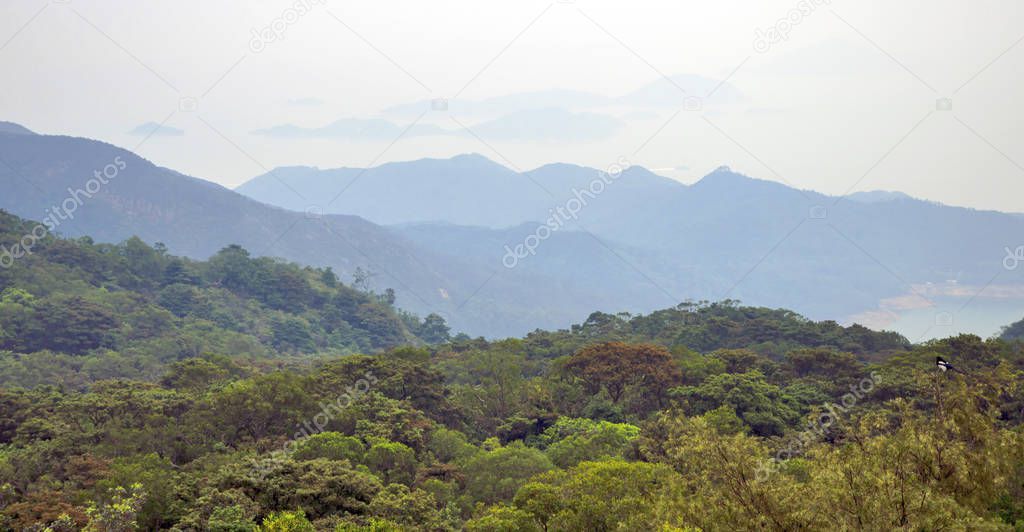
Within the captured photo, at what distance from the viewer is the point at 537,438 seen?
28.6 m

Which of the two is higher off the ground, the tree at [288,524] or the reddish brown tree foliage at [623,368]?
the reddish brown tree foliage at [623,368]

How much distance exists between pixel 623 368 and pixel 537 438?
5.78 m

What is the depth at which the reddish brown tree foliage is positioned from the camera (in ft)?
103

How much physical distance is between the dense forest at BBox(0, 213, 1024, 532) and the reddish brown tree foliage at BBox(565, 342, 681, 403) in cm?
10

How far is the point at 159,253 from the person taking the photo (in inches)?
3538

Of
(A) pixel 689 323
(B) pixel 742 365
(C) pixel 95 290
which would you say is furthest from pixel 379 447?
(C) pixel 95 290

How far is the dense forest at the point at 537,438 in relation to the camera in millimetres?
11531

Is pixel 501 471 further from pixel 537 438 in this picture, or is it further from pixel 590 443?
pixel 537 438

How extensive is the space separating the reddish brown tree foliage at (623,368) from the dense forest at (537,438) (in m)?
0.10

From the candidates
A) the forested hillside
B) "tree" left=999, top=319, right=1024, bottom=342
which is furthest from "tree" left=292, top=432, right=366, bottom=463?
"tree" left=999, top=319, right=1024, bottom=342

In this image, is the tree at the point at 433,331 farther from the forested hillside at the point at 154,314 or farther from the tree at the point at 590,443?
the tree at the point at 590,443

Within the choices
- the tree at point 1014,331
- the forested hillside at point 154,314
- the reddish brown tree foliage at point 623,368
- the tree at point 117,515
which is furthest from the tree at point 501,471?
the tree at point 1014,331

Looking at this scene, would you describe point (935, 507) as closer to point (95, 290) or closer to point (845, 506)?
point (845, 506)

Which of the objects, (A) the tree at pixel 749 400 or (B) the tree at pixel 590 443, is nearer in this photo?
(B) the tree at pixel 590 443
